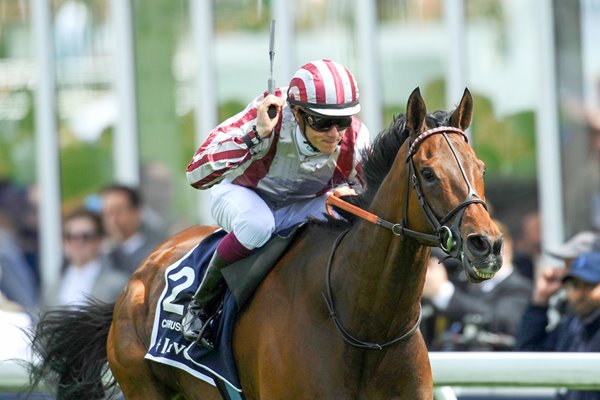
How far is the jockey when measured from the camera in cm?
459

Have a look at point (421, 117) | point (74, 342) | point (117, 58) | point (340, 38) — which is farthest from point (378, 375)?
point (117, 58)

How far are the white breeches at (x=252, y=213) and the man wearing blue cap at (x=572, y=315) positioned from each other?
4.90 feet

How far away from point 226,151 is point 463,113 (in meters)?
0.90

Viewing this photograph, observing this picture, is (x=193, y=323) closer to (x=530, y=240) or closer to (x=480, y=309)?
(x=480, y=309)

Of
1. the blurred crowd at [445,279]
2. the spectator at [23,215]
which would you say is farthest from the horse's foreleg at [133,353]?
the spectator at [23,215]

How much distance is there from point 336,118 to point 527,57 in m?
4.11

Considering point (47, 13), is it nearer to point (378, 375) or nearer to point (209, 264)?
point (209, 264)

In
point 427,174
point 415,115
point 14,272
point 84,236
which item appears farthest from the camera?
point 14,272

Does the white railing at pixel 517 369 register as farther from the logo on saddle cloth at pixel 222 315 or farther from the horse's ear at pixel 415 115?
the horse's ear at pixel 415 115

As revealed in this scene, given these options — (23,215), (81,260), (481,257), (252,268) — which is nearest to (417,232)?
(481,257)

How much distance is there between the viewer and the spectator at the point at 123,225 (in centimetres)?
811

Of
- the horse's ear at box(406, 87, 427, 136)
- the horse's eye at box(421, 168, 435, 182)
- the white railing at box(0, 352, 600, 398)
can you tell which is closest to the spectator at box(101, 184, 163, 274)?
the white railing at box(0, 352, 600, 398)

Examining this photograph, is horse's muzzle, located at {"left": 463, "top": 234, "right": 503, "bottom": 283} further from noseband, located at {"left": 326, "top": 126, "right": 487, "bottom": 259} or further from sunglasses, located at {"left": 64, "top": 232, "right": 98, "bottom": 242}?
sunglasses, located at {"left": 64, "top": 232, "right": 98, "bottom": 242}

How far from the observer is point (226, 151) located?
473 cm
